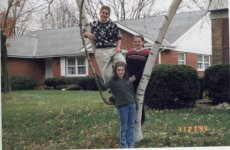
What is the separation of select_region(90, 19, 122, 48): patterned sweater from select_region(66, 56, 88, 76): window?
1154mm

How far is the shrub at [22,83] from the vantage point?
206 inches

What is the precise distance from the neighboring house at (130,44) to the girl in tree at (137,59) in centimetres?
12

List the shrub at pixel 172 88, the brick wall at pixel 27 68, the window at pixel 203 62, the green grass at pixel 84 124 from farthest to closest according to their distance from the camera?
the shrub at pixel 172 88 → the window at pixel 203 62 → the brick wall at pixel 27 68 → the green grass at pixel 84 124

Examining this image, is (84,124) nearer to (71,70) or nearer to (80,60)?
(71,70)

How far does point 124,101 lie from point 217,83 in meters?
2.15

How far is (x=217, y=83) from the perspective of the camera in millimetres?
6359

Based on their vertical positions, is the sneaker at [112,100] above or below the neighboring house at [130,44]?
below

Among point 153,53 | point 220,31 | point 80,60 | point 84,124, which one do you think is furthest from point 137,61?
point 80,60

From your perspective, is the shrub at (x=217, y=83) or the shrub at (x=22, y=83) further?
the shrub at (x=217, y=83)

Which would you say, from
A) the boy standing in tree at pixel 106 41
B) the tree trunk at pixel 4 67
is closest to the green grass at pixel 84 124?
the tree trunk at pixel 4 67

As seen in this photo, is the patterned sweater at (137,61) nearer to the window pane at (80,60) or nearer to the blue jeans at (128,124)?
the blue jeans at (128,124)

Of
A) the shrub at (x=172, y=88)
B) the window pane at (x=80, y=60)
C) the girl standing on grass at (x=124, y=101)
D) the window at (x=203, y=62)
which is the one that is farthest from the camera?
the window pane at (x=80, y=60)

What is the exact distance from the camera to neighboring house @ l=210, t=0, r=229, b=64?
214 inches
